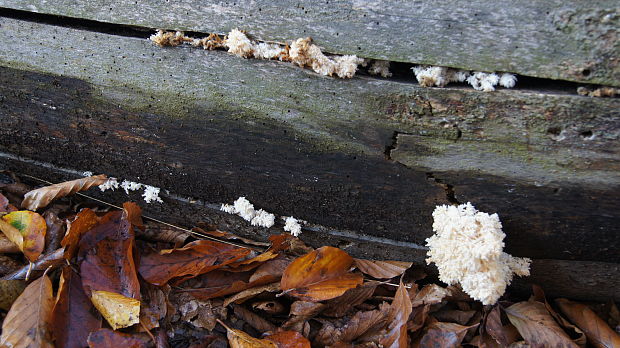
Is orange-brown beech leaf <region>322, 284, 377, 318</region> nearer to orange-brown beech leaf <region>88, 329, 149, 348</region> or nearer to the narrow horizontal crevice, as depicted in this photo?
orange-brown beech leaf <region>88, 329, 149, 348</region>

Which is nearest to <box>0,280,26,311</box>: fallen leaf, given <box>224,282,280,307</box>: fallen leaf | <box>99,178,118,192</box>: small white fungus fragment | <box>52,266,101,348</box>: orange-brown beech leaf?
<box>52,266,101,348</box>: orange-brown beech leaf

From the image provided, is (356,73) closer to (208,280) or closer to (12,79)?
(208,280)

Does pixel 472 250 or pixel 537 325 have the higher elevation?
pixel 472 250

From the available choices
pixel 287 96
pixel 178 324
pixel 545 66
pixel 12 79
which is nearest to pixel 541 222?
pixel 545 66

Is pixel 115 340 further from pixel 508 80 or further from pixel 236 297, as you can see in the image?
pixel 508 80

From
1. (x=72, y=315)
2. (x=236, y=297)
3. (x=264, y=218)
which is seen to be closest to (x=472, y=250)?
(x=264, y=218)
